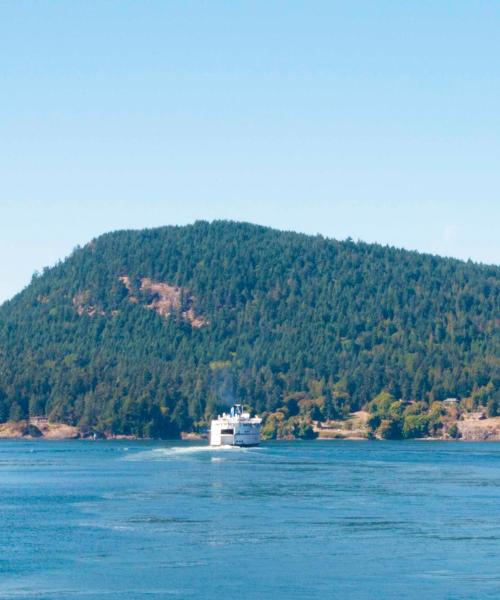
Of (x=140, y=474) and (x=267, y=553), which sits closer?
(x=267, y=553)

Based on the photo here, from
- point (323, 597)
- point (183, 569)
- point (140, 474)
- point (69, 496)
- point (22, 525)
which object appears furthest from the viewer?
point (140, 474)

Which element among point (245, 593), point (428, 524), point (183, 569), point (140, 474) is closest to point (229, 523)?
point (428, 524)

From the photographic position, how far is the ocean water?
89.5m

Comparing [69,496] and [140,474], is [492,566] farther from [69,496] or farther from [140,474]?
[140,474]

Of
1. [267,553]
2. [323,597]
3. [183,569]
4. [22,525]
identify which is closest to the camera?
[323,597]

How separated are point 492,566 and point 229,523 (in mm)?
32590

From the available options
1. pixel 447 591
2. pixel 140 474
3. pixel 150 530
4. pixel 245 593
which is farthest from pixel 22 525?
pixel 140 474

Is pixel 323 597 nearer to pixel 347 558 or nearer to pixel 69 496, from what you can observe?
pixel 347 558

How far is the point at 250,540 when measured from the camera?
110 m

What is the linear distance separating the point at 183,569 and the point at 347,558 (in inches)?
527

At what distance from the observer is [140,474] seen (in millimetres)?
189375

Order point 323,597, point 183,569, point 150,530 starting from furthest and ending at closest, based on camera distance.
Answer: point 150,530, point 183,569, point 323,597

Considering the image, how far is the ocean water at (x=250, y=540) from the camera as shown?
8950cm

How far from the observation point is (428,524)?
12194 cm
